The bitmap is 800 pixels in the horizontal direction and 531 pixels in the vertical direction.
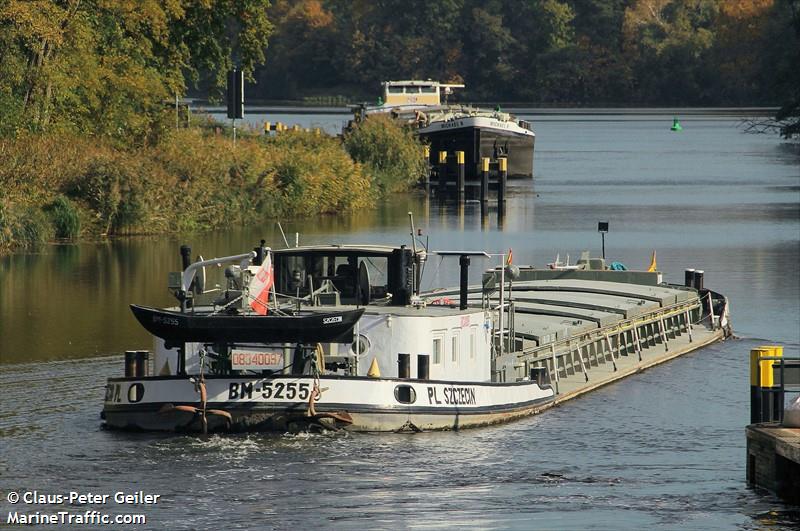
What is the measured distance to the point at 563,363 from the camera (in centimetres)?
3359

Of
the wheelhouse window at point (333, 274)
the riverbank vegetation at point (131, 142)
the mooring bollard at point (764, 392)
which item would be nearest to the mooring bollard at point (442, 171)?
the riverbank vegetation at point (131, 142)

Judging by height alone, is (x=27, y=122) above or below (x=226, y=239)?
above

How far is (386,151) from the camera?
3091 inches

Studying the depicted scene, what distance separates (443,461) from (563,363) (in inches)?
365

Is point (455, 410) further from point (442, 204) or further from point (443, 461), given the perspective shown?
point (442, 204)

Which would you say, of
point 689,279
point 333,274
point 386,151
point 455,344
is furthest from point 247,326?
point 386,151

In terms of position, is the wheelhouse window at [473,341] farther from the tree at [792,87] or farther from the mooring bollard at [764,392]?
the tree at [792,87]

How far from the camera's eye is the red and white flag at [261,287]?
25266 millimetres

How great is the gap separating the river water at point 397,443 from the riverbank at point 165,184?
57.0 inches

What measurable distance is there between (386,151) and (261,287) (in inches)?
2098

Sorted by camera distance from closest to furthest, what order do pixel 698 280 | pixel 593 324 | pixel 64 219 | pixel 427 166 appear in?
pixel 593 324, pixel 698 280, pixel 64 219, pixel 427 166

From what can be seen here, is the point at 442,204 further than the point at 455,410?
Yes

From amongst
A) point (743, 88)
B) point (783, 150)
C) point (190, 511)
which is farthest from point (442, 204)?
point (743, 88)

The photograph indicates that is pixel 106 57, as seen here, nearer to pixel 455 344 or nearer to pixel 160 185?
pixel 160 185
